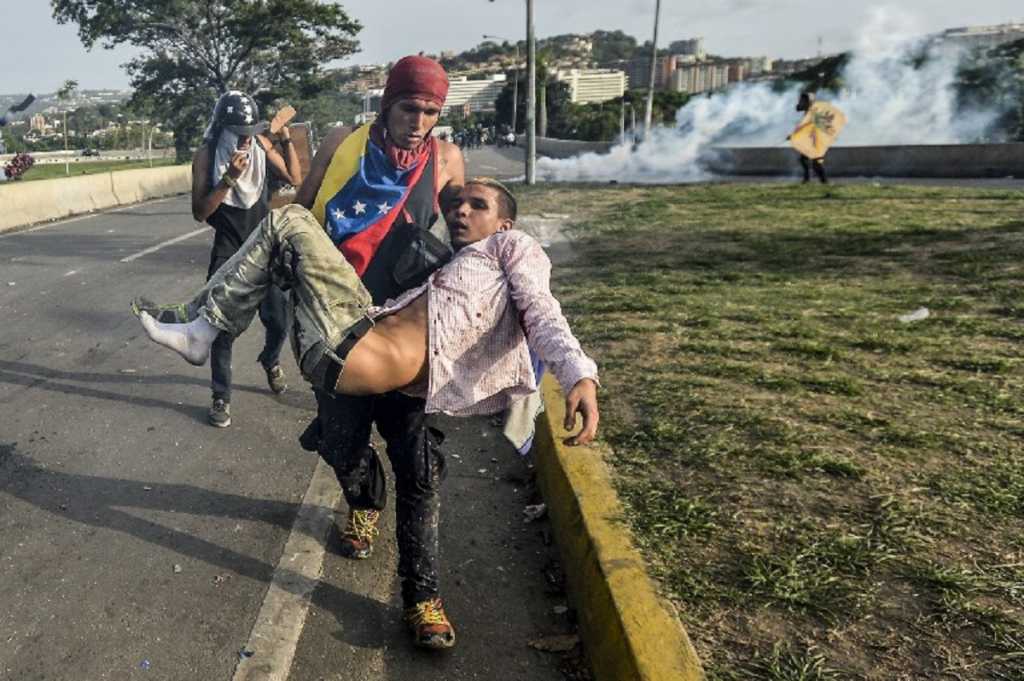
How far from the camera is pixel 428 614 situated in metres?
2.81

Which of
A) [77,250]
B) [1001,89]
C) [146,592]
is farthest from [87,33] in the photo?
[146,592]

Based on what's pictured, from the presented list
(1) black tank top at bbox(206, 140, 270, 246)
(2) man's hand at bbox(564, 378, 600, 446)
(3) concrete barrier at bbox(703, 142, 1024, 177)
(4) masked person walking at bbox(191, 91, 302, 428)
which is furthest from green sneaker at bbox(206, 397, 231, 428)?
(3) concrete barrier at bbox(703, 142, 1024, 177)

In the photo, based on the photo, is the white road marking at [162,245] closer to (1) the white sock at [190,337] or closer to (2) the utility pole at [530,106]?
(1) the white sock at [190,337]

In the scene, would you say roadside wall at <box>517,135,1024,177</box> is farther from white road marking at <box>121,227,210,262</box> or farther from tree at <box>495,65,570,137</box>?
tree at <box>495,65,570,137</box>

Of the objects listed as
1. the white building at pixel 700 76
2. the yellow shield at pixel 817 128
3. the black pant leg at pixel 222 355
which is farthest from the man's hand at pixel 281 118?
the white building at pixel 700 76

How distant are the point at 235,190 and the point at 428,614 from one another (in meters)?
3.09

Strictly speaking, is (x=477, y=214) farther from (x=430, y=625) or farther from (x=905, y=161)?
(x=905, y=161)

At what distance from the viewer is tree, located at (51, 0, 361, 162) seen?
4281 cm

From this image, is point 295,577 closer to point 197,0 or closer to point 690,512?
point 690,512

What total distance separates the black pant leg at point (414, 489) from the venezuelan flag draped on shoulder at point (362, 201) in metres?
0.51

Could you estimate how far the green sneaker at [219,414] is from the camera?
488cm

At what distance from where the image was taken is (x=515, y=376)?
269 cm

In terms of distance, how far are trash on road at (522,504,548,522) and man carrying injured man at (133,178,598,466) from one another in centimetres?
117

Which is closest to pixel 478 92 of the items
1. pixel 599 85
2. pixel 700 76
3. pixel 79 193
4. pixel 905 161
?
pixel 599 85
